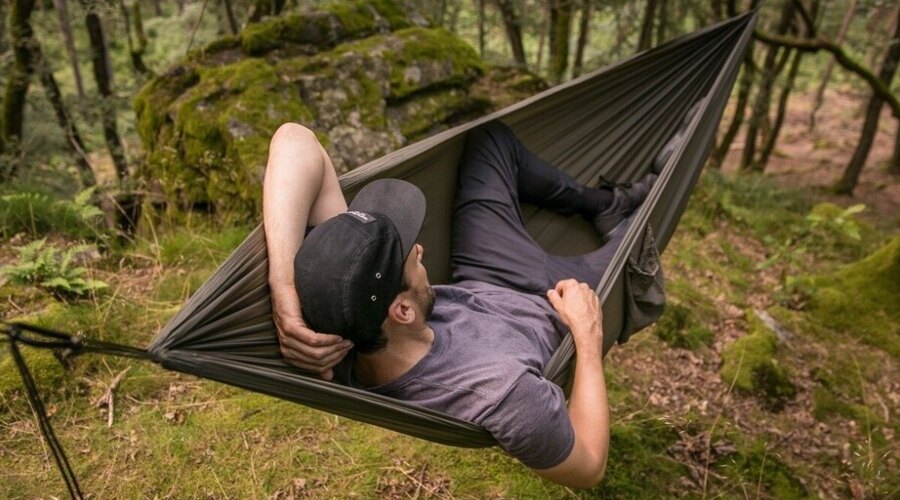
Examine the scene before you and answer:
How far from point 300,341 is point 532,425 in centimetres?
47

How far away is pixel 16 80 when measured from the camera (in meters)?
4.00

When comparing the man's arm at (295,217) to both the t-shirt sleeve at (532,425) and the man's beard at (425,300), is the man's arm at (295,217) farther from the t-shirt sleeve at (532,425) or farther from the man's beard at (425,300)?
the t-shirt sleeve at (532,425)

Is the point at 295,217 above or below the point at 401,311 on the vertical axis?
above

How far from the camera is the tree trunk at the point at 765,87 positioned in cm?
581

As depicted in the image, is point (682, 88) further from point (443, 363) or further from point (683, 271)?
point (443, 363)

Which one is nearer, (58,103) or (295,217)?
(295,217)

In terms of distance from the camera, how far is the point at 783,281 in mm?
3574

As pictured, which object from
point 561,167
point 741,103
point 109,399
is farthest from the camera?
point 741,103

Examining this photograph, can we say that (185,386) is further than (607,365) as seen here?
No

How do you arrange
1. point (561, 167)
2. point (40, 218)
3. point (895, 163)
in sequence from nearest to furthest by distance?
point (561, 167) < point (40, 218) < point (895, 163)

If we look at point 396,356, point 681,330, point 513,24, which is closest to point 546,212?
point 681,330

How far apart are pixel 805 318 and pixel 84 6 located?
406cm

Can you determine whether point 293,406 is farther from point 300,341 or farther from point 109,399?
point 300,341

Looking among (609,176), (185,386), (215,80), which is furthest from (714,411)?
(215,80)
